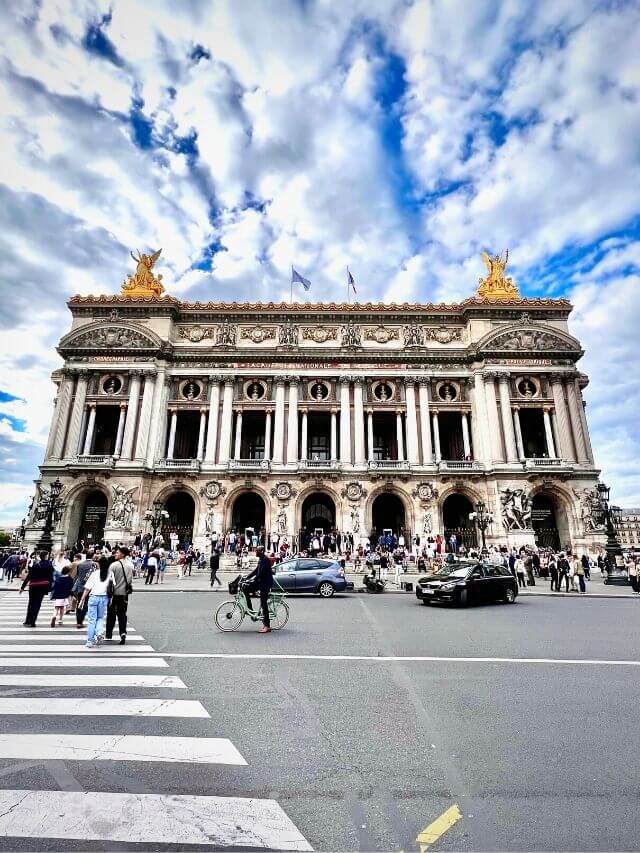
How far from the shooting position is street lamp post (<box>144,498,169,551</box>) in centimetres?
3628

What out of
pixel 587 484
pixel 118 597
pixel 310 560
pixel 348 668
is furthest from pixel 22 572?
pixel 587 484

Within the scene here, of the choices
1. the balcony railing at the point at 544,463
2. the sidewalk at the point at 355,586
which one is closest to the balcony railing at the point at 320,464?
the sidewalk at the point at 355,586

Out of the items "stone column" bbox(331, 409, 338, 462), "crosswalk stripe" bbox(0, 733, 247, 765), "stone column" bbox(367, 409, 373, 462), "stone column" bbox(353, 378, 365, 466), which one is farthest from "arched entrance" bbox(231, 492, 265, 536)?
"crosswalk stripe" bbox(0, 733, 247, 765)

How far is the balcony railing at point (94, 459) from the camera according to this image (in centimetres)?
3831

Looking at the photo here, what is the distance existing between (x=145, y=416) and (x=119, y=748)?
3844 cm

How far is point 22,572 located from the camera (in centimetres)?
2611

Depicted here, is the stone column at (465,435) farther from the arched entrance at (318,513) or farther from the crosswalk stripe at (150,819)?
the crosswalk stripe at (150,819)

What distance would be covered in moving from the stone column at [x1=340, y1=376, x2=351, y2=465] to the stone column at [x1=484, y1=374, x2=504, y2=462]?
11.9m

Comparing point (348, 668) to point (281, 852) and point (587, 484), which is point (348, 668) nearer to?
point (281, 852)

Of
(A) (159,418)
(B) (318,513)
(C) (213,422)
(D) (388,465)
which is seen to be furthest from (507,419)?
(A) (159,418)

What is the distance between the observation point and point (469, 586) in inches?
630

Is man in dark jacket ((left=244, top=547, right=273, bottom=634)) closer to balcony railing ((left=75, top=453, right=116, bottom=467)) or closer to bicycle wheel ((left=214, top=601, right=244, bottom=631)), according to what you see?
bicycle wheel ((left=214, top=601, right=244, bottom=631))

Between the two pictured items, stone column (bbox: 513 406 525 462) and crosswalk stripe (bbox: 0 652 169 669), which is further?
stone column (bbox: 513 406 525 462)

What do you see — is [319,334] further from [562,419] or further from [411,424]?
[562,419]
